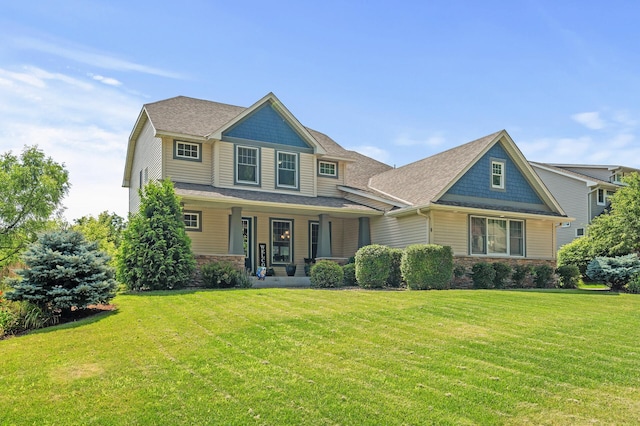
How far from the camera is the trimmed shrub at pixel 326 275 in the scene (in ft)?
55.3

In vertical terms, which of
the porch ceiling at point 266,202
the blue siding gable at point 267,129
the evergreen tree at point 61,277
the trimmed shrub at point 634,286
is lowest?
the trimmed shrub at point 634,286

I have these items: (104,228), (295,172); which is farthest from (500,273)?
(104,228)

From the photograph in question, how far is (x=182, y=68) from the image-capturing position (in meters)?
14.0

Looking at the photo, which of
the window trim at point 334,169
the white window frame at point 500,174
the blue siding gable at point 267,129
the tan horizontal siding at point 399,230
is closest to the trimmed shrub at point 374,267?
the tan horizontal siding at point 399,230

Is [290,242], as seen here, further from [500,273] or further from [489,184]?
[489,184]

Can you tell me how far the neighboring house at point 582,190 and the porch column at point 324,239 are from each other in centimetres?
1868

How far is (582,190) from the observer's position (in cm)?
3244

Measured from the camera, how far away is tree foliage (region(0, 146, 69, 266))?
67.3 ft

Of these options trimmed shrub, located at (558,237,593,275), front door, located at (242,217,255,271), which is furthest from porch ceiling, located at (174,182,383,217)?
trimmed shrub, located at (558,237,593,275)

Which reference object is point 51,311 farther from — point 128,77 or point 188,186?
point 188,186

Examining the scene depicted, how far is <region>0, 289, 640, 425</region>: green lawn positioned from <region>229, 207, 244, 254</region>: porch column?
22.5ft

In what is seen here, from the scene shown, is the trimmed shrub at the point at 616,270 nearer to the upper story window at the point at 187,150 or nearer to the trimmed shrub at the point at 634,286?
the trimmed shrub at the point at 634,286

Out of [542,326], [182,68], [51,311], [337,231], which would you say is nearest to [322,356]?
[542,326]

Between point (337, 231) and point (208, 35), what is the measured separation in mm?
11881
